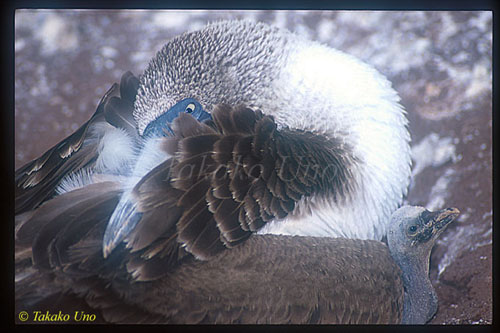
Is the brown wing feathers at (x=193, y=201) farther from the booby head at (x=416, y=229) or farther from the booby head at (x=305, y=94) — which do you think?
the booby head at (x=416, y=229)

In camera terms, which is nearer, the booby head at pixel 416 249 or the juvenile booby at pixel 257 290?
the juvenile booby at pixel 257 290

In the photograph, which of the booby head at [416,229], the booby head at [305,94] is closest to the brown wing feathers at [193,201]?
the booby head at [305,94]

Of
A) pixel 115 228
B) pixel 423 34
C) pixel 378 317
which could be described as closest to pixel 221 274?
pixel 115 228

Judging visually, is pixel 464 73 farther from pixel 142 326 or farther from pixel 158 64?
pixel 142 326

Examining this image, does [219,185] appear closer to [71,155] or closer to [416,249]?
[71,155]

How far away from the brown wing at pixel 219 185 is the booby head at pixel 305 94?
0.10m

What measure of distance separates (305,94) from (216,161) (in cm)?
38

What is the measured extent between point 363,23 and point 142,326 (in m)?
0.96

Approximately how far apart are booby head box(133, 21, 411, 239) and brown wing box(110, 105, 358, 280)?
0.10 meters

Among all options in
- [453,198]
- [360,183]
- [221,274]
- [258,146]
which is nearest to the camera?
[221,274]

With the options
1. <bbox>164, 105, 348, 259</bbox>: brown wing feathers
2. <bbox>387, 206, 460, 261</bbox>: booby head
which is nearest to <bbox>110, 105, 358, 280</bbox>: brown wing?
<bbox>164, 105, 348, 259</bbox>: brown wing feathers

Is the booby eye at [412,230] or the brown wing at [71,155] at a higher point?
the brown wing at [71,155]

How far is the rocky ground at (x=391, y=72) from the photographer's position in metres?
1.24

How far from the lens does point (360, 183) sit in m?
1.18
